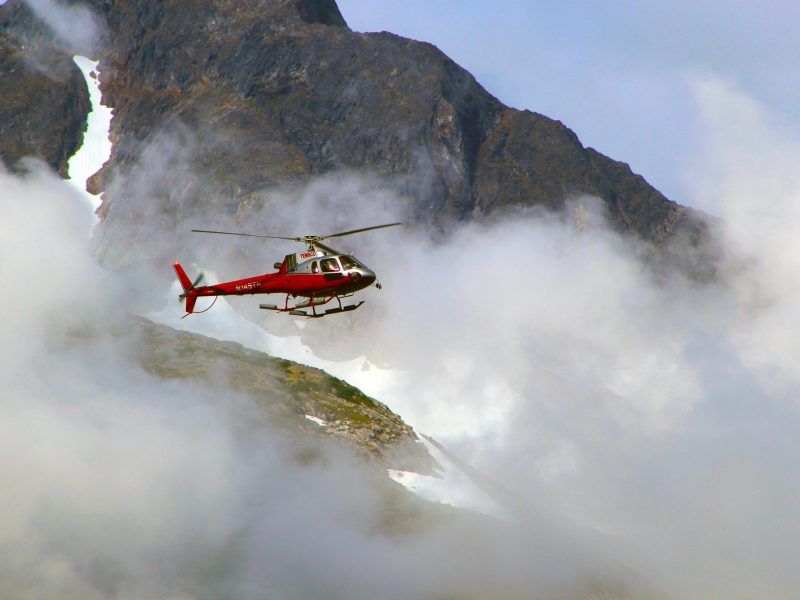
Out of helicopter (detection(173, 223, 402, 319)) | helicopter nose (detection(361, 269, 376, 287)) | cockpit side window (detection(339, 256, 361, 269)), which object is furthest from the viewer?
cockpit side window (detection(339, 256, 361, 269))

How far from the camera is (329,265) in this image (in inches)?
3482

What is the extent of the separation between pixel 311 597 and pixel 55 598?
45532 mm

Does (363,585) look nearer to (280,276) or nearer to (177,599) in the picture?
(177,599)

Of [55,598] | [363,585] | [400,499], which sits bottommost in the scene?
[55,598]

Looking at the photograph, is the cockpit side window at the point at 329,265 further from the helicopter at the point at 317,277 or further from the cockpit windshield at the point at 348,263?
the cockpit windshield at the point at 348,263

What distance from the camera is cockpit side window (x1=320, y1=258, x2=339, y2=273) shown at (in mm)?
88188

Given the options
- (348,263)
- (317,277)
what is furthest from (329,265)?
(348,263)

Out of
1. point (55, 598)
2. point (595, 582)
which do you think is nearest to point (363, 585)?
point (595, 582)

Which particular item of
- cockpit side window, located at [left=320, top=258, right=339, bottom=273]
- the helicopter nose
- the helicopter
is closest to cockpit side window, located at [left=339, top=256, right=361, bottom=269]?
the helicopter

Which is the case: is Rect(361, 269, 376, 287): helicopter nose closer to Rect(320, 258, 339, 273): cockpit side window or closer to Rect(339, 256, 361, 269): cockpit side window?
Rect(339, 256, 361, 269): cockpit side window

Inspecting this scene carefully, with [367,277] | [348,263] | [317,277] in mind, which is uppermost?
[348,263]

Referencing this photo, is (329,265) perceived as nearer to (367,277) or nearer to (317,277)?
(317,277)

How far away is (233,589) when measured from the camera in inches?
7618

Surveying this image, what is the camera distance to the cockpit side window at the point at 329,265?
88.2 meters
